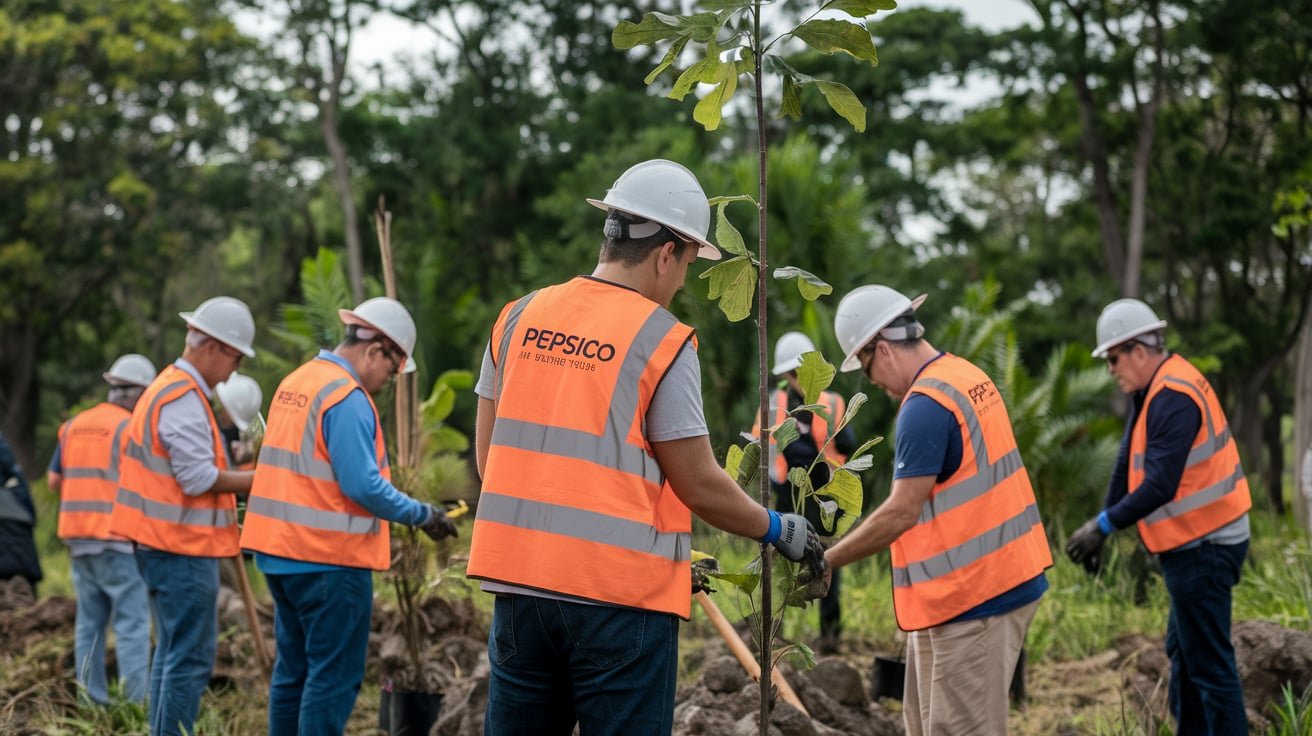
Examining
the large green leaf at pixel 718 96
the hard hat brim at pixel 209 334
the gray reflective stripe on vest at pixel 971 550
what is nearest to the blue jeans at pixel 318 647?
the hard hat brim at pixel 209 334

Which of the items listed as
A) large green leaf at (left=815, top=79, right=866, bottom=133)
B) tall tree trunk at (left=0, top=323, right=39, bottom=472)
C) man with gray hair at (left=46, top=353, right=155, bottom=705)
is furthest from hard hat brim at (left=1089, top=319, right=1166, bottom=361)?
tall tree trunk at (left=0, top=323, right=39, bottom=472)

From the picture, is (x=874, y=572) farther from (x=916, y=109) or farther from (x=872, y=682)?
(x=916, y=109)

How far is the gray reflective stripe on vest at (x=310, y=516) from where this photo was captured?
15.4ft

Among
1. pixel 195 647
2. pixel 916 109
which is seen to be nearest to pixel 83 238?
pixel 916 109

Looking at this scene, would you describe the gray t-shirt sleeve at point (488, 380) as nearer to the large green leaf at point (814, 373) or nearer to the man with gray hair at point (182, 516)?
the large green leaf at point (814, 373)

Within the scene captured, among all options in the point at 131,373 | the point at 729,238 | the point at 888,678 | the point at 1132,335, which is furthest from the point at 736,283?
the point at 131,373

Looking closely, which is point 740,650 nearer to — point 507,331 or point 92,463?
point 507,331

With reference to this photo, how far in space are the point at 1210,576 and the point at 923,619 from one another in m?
1.69

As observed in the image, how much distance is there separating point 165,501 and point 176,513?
0.07 m

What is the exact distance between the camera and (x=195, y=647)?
532 centimetres

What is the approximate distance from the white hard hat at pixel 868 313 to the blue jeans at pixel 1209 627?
1.74 meters

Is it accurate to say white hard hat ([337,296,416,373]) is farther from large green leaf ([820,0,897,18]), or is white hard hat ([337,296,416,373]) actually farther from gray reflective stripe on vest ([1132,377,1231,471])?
gray reflective stripe on vest ([1132,377,1231,471])

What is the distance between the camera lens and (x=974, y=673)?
3965 millimetres

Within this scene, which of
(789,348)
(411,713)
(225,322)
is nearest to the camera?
(225,322)
